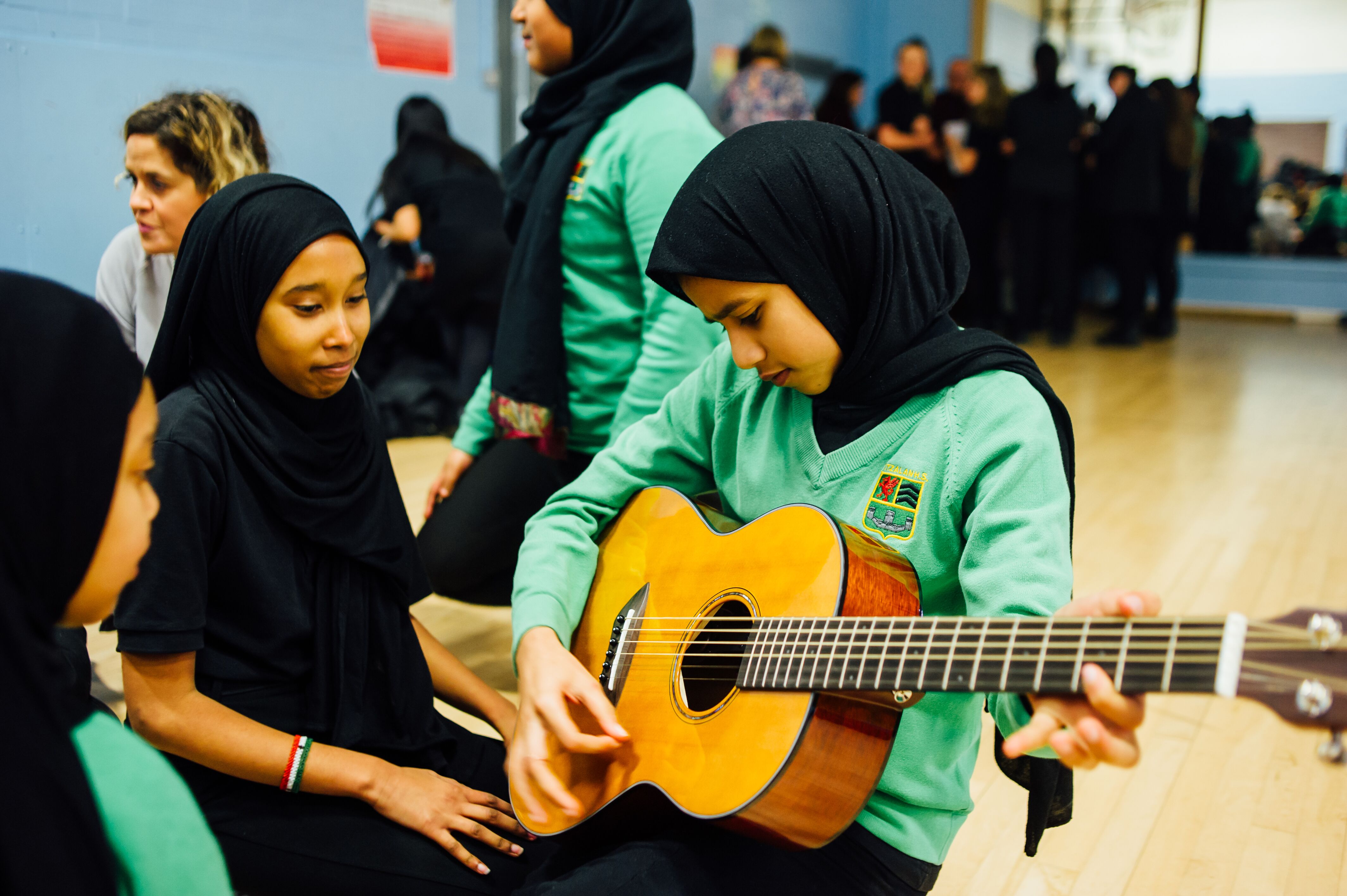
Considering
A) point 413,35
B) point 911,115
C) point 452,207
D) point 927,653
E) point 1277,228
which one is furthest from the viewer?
point 1277,228

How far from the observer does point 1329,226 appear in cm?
927

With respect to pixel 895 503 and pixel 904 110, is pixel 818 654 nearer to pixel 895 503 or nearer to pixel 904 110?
pixel 895 503

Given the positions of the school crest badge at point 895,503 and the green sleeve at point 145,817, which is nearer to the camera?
the green sleeve at point 145,817

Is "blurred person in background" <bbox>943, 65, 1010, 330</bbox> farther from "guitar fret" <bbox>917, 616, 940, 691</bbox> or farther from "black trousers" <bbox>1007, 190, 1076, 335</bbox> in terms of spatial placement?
"guitar fret" <bbox>917, 616, 940, 691</bbox>

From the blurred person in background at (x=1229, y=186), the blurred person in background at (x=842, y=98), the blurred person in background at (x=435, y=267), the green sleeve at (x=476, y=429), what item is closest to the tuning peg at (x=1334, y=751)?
the green sleeve at (x=476, y=429)

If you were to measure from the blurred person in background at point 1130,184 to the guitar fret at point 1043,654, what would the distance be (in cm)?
714

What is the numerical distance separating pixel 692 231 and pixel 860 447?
31cm

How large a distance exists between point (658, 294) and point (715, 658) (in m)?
0.89

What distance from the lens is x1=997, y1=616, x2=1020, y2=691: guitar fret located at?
857 millimetres

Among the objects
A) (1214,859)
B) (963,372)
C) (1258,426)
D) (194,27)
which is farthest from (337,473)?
(1258,426)

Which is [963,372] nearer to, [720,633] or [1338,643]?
[720,633]

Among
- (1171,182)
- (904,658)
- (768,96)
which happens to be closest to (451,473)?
(904,658)

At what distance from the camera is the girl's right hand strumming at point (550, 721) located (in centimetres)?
118

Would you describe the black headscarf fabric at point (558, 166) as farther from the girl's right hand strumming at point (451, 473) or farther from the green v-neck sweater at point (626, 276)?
the girl's right hand strumming at point (451, 473)
